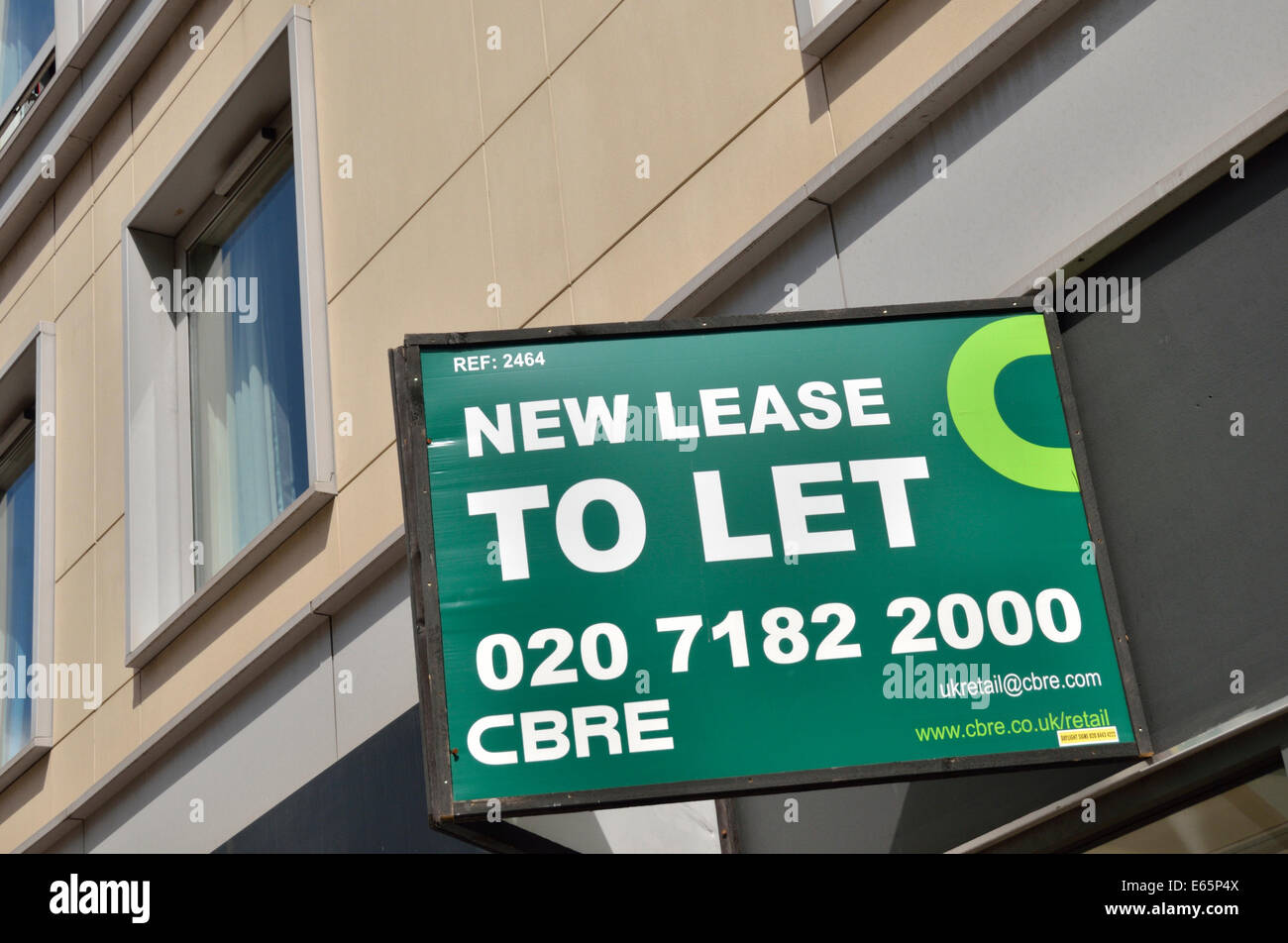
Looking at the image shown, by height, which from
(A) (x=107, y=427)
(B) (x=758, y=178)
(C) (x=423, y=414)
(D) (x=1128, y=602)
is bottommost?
(D) (x=1128, y=602)

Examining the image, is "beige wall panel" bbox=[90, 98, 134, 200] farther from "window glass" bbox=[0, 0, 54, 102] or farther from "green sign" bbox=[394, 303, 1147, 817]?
"green sign" bbox=[394, 303, 1147, 817]

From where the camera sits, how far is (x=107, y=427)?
10.7 metres

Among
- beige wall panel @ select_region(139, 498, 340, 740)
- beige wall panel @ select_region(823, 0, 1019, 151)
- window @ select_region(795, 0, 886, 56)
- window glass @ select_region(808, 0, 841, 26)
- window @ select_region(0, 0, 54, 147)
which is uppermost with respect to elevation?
window @ select_region(0, 0, 54, 147)

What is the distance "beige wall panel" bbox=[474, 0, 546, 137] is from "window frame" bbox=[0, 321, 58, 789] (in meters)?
4.93

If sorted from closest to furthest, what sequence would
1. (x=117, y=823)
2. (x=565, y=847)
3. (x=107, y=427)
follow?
1. (x=565, y=847)
2. (x=117, y=823)
3. (x=107, y=427)

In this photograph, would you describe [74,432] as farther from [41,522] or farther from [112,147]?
[112,147]

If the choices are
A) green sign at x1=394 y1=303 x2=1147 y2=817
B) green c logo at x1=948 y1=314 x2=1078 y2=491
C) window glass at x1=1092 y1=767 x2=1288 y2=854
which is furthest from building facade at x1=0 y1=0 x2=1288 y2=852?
green sign at x1=394 y1=303 x2=1147 y2=817

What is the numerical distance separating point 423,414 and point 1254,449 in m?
2.37

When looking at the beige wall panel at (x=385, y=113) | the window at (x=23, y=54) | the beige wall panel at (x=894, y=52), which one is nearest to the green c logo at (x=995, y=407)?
the beige wall panel at (x=894, y=52)

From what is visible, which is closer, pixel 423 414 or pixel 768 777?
pixel 768 777

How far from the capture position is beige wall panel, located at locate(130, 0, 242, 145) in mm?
10680
